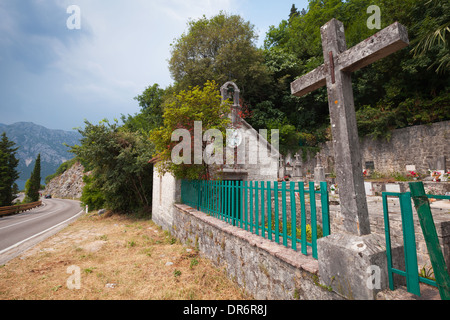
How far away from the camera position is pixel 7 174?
73.1ft

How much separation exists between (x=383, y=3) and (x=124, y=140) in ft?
78.5

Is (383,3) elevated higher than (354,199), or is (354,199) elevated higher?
(383,3)

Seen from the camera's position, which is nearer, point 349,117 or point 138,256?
point 349,117

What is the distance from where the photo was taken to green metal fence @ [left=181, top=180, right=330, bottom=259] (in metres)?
2.76

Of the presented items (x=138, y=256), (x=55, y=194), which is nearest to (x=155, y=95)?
(x=138, y=256)

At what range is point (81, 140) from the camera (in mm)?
12586

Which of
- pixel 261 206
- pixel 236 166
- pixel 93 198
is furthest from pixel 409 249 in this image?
pixel 93 198

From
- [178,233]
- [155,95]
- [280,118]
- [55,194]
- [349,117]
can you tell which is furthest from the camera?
[55,194]

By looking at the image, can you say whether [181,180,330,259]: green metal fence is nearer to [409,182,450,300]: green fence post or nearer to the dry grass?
[409,182,450,300]: green fence post

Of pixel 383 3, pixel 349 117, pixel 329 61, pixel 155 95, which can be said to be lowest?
pixel 349 117

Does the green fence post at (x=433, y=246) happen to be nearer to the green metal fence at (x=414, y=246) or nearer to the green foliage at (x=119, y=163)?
the green metal fence at (x=414, y=246)

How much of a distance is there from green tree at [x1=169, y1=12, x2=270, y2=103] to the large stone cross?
771 inches

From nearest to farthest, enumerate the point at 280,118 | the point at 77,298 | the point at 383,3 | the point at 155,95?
the point at 77,298 → the point at 383,3 → the point at 280,118 → the point at 155,95

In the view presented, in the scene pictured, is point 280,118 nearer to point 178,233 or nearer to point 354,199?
point 178,233
